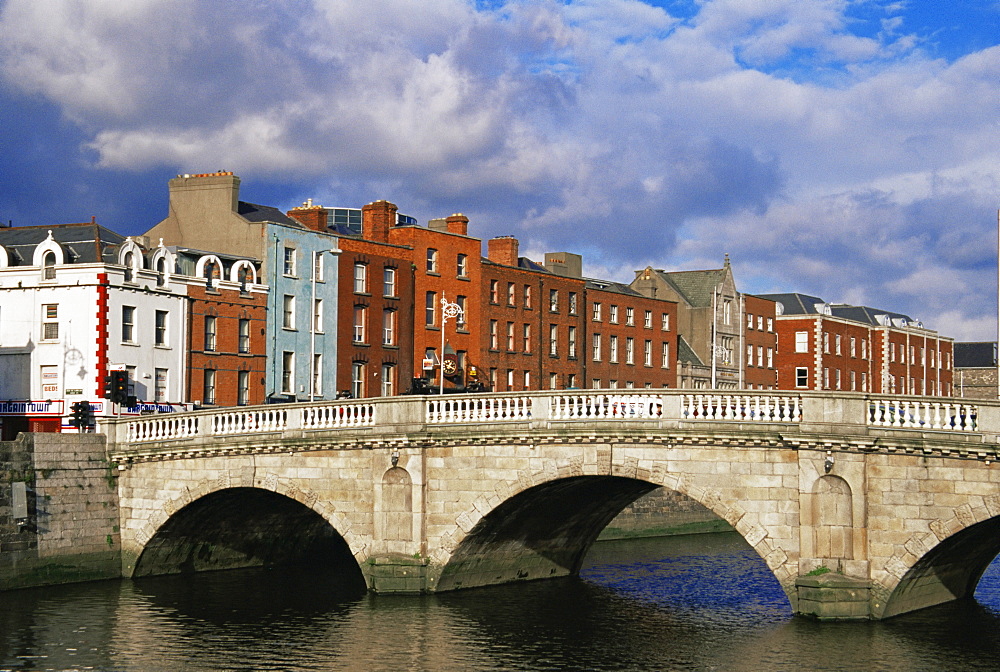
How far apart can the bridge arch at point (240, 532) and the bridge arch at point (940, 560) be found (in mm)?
17118

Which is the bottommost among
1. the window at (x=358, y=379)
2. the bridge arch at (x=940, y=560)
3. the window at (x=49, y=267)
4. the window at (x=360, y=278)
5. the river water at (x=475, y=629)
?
the river water at (x=475, y=629)

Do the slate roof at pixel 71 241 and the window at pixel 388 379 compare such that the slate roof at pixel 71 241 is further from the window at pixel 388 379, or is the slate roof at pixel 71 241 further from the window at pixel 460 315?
the window at pixel 460 315

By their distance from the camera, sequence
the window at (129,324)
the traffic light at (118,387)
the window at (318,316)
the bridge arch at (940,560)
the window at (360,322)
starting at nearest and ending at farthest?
the bridge arch at (940,560) < the traffic light at (118,387) < the window at (129,324) < the window at (318,316) < the window at (360,322)

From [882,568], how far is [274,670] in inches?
664

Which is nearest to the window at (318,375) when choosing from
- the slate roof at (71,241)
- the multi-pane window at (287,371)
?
the multi-pane window at (287,371)

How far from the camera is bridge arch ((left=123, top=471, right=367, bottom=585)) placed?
47500 mm

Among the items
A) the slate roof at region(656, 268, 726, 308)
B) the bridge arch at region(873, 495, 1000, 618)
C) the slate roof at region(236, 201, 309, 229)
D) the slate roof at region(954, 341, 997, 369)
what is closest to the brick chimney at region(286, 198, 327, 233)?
the slate roof at region(236, 201, 309, 229)

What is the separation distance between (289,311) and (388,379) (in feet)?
26.6

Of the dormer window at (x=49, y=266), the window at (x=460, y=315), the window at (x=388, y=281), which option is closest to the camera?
the dormer window at (x=49, y=266)

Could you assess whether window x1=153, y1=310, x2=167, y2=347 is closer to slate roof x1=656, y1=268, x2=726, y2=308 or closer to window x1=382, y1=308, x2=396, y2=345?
window x1=382, y1=308, x2=396, y2=345

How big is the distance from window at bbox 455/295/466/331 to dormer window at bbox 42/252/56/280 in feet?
83.4

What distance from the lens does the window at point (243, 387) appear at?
220 ft

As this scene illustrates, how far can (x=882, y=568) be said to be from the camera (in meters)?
38.2

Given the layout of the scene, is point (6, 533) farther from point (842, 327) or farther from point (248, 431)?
point (842, 327)
